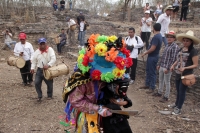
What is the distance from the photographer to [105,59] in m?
2.40

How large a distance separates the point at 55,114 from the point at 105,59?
315cm

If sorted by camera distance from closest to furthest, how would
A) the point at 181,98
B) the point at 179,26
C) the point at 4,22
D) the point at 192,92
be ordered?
the point at 181,98 → the point at 192,92 → the point at 179,26 → the point at 4,22

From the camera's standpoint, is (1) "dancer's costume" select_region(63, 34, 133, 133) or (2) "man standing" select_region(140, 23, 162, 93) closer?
(1) "dancer's costume" select_region(63, 34, 133, 133)

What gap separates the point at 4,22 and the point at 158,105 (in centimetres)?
1268

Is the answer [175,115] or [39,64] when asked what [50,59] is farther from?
[175,115]

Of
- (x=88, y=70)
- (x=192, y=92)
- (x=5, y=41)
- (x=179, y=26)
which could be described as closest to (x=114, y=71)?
(x=88, y=70)

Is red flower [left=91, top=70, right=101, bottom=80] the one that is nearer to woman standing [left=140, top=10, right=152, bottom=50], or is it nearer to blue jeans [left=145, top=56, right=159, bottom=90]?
blue jeans [left=145, top=56, right=159, bottom=90]

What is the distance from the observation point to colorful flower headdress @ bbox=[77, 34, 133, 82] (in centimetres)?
236

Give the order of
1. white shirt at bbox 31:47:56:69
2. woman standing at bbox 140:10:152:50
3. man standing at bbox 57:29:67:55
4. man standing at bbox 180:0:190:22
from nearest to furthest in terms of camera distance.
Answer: white shirt at bbox 31:47:56:69 → woman standing at bbox 140:10:152:50 → man standing at bbox 57:29:67:55 → man standing at bbox 180:0:190:22

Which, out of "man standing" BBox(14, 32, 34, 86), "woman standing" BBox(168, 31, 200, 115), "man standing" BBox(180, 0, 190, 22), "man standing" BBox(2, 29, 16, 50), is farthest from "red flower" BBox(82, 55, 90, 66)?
"man standing" BBox(180, 0, 190, 22)

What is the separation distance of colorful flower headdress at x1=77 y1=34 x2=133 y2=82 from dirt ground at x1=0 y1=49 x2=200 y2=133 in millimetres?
2282

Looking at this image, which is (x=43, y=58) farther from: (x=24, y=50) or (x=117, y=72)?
(x=117, y=72)

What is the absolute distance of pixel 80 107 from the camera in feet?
8.20

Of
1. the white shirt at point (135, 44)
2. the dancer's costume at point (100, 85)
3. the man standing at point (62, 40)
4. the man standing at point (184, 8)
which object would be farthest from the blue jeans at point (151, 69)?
the man standing at point (184, 8)
